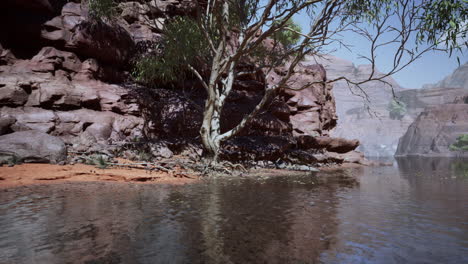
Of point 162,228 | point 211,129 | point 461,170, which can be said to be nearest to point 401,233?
point 162,228

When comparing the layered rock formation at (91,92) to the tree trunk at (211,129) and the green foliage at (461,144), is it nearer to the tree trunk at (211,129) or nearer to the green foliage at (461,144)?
the tree trunk at (211,129)

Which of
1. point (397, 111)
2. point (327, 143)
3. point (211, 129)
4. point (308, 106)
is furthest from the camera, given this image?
point (397, 111)

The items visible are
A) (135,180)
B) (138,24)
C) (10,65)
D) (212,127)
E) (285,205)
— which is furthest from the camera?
(138,24)

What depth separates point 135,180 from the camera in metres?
7.43

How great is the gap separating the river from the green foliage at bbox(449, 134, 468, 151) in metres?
60.2

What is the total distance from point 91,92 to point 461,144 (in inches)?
2531

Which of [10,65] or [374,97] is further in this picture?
[374,97]

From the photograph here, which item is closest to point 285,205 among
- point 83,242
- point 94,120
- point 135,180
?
point 83,242

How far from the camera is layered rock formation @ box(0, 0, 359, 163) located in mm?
12180

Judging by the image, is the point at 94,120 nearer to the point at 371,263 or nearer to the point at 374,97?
the point at 371,263

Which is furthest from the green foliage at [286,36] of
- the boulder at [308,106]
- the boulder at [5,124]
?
the boulder at [5,124]

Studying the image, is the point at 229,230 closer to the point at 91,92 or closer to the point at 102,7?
the point at 91,92

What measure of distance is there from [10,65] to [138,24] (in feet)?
25.6

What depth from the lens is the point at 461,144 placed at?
5247 cm
